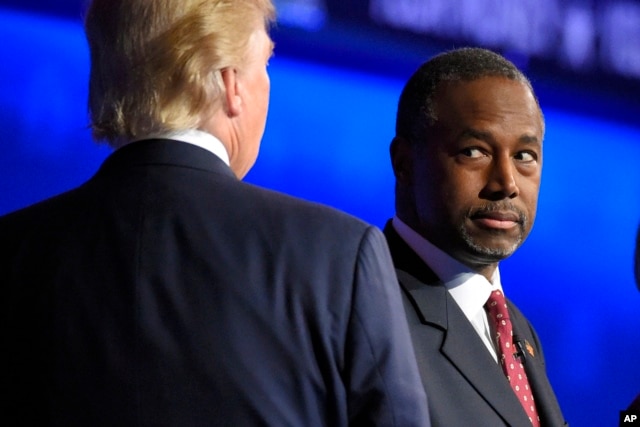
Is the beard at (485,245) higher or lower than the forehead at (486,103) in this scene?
lower

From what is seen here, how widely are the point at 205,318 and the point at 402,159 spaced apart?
38.2 inches

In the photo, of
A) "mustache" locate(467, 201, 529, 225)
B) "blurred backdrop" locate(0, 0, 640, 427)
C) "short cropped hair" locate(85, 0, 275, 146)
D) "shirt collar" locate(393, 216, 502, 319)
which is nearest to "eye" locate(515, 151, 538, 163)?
"mustache" locate(467, 201, 529, 225)

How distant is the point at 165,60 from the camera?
125cm

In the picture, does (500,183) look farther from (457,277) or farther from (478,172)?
(457,277)

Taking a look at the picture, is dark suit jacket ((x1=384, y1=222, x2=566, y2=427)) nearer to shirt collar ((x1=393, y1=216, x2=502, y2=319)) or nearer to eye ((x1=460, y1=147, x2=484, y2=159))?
shirt collar ((x1=393, y1=216, x2=502, y2=319))

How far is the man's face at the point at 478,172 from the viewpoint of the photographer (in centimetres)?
191

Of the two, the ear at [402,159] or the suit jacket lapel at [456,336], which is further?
the ear at [402,159]

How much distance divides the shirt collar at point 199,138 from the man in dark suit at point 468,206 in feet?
2.17

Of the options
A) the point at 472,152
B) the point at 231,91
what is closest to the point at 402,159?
the point at 472,152

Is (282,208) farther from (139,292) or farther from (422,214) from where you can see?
(422,214)

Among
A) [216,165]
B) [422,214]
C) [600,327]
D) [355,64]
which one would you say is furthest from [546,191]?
[216,165]

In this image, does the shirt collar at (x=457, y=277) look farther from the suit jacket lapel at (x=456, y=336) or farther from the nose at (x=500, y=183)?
the nose at (x=500, y=183)

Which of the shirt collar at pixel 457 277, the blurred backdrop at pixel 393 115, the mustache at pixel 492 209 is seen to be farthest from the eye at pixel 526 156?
the blurred backdrop at pixel 393 115

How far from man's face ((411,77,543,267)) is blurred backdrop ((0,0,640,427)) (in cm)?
119
